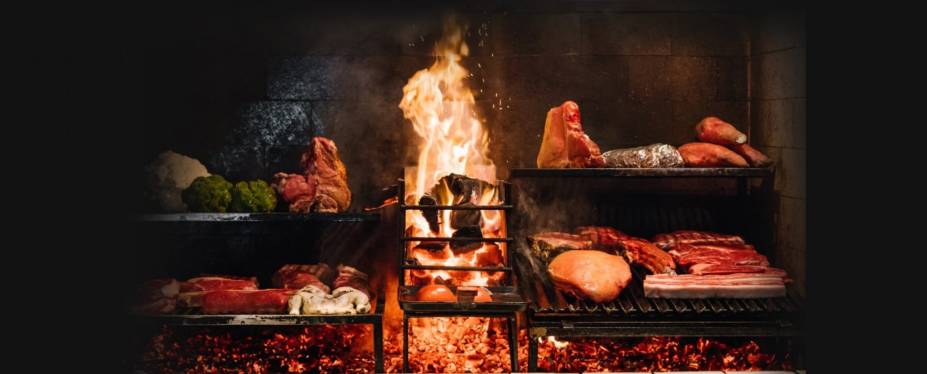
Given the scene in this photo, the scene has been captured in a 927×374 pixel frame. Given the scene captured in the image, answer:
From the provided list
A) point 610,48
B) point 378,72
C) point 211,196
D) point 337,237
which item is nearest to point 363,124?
point 378,72

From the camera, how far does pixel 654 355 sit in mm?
5863

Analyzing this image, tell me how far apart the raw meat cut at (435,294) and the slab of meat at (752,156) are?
8.63 ft

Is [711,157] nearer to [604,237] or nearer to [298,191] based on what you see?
[604,237]

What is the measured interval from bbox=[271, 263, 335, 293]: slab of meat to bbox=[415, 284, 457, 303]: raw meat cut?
80cm

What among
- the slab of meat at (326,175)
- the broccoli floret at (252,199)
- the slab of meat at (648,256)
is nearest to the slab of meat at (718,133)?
the slab of meat at (648,256)

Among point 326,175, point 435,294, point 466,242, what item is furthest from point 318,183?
point 435,294

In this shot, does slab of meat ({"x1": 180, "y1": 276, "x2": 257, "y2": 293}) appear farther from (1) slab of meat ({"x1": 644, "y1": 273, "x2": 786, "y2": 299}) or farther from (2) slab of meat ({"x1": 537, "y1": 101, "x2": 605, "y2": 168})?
(1) slab of meat ({"x1": 644, "y1": 273, "x2": 786, "y2": 299})

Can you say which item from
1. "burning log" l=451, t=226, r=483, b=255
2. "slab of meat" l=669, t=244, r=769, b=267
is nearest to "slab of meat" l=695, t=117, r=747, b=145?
"slab of meat" l=669, t=244, r=769, b=267

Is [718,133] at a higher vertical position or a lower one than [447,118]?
lower

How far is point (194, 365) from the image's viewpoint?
19.0ft

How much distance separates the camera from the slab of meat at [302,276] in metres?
6.00

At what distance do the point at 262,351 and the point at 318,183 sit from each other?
4.33 ft

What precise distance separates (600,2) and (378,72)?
1962 millimetres

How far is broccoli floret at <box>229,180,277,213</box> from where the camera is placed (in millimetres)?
6133
